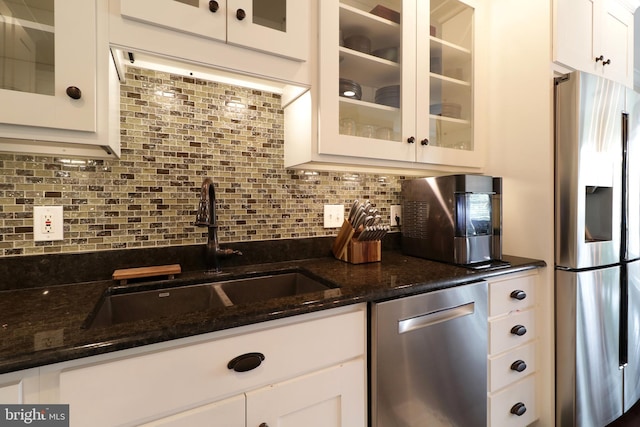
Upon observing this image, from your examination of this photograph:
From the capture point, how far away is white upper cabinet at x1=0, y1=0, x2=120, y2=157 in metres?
0.78

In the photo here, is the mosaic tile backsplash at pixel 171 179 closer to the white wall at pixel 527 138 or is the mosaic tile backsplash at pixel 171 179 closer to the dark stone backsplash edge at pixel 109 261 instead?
the dark stone backsplash edge at pixel 109 261

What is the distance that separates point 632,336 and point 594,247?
0.67 m

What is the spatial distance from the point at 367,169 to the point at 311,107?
46cm

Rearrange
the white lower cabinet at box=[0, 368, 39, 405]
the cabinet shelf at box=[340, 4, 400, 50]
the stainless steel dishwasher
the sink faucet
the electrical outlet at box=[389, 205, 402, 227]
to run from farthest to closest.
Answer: the electrical outlet at box=[389, 205, 402, 227]
the cabinet shelf at box=[340, 4, 400, 50]
the sink faucet
the stainless steel dishwasher
the white lower cabinet at box=[0, 368, 39, 405]

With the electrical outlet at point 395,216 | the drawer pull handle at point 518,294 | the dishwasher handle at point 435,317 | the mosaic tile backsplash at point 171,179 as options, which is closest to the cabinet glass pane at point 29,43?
the mosaic tile backsplash at point 171,179

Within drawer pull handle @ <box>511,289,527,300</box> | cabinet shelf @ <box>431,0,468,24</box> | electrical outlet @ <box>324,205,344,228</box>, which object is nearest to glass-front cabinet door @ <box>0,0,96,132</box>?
electrical outlet @ <box>324,205,344,228</box>

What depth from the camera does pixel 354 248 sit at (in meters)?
1.38

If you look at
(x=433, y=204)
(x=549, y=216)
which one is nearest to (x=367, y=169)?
(x=433, y=204)

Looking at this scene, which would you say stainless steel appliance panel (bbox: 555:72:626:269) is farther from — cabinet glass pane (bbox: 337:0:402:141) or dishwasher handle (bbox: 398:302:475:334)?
cabinet glass pane (bbox: 337:0:402:141)

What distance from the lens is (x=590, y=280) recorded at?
1.39 metres

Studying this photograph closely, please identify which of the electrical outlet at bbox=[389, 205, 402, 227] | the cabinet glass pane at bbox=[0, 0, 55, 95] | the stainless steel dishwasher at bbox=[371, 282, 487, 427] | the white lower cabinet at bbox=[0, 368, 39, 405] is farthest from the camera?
the electrical outlet at bbox=[389, 205, 402, 227]

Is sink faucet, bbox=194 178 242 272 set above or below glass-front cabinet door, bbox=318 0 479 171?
below

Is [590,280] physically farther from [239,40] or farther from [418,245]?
[239,40]

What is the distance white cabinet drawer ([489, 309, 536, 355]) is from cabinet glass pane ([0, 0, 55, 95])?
180cm
